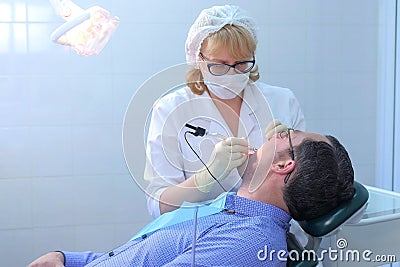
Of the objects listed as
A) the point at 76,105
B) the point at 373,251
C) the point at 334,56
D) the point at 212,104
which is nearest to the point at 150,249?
the point at 212,104

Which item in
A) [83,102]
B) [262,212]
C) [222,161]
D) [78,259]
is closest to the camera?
[222,161]

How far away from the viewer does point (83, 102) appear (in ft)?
7.77

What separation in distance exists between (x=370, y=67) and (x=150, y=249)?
65.4 inches

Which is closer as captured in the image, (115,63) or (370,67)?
(115,63)

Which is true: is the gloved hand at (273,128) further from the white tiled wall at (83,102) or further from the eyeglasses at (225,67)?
the white tiled wall at (83,102)

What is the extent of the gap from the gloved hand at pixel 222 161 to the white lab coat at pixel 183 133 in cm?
5

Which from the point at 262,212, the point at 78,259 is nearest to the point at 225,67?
the point at 262,212

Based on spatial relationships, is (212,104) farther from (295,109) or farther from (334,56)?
(334,56)

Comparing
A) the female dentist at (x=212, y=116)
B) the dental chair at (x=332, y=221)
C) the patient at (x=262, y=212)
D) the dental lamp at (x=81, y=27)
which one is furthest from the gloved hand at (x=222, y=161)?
the dental lamp at (x=81, y=27)

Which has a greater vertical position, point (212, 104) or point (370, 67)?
point (370, 67)

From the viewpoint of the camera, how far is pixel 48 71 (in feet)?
7.66

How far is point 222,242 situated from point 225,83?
46 centimetres

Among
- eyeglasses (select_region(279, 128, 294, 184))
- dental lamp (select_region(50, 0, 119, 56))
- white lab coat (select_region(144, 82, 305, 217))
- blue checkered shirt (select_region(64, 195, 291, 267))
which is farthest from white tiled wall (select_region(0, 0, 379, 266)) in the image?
eyeglasses (select_region(279, 128, 294, 184))

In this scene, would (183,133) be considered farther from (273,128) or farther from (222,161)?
(273,128)
